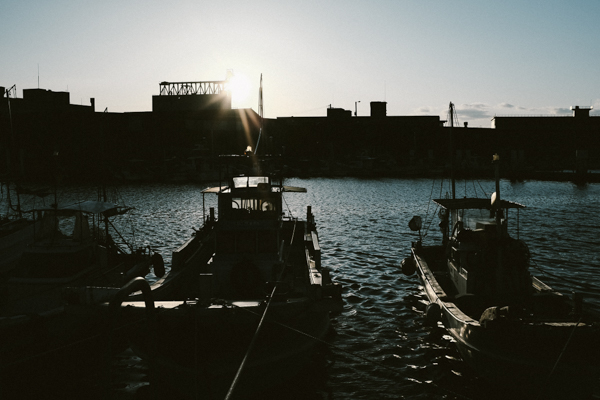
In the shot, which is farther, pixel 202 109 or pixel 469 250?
pixel 202 109

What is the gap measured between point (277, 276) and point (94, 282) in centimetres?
718

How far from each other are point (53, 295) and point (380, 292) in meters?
14.0

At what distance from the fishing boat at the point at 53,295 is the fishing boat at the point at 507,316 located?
990cm

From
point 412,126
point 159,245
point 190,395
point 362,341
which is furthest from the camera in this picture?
point 412,126

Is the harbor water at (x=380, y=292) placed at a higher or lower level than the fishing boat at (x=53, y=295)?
lower

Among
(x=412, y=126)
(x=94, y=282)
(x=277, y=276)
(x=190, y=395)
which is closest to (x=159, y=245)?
(x=94, y=282)

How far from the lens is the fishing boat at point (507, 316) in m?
11.2

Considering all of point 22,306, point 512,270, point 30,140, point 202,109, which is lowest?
point 22,306

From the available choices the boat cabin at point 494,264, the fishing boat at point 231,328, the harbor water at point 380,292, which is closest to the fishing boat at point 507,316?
the boat cabin at point 494,264

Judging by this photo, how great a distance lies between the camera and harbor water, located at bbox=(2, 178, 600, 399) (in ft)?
43.8

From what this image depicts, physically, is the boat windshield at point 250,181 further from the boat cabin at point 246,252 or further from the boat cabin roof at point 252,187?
the boat cabin at point 246,252

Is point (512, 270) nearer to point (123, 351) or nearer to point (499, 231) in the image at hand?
point (499, 231)

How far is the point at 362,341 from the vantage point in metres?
16.7

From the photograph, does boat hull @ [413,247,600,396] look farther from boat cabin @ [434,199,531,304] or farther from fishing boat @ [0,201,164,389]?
fishing boat @ [0,201,164,389]
